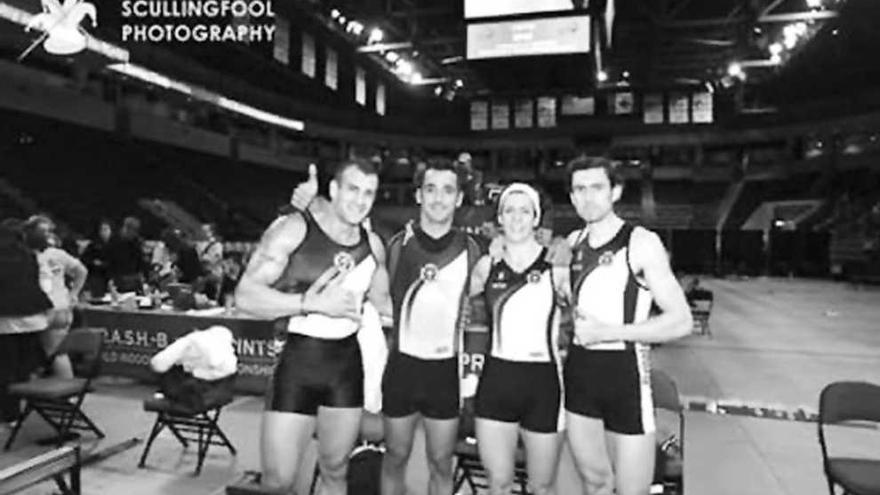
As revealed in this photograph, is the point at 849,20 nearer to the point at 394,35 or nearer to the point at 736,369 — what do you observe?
the point at 394,35

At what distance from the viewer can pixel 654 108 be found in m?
30.0

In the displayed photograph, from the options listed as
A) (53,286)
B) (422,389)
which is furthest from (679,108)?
(422,389)

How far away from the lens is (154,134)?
70.5 feet

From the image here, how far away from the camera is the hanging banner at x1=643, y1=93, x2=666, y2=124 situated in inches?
1176

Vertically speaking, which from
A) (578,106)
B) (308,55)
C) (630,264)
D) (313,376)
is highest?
(578,106)

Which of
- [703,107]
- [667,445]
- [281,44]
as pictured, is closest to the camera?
[667,445]

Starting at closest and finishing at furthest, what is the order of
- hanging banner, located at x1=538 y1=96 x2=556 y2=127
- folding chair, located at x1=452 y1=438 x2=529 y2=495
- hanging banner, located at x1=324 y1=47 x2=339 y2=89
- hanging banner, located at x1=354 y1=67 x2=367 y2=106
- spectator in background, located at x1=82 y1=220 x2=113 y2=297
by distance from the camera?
1. folding chair, located at x1=452 y1=438 x2=529 y2=495
2. spectator in background, located at x1=82 y1=220 x2=113 y2=297
3. hanging banner, located at x1=324 y1=47 x2=339 y2=89
4. hanging banner, located at x1=354 y1=67 x2=367 y2=106
5. hanging banner, located at x1=538 y1=96 x2=556 y2=127

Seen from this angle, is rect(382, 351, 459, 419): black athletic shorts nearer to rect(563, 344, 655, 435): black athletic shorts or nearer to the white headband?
rect(563, 344, 655, 435): black athletic shorts

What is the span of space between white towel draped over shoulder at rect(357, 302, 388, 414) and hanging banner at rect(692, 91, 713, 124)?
96.2 feet

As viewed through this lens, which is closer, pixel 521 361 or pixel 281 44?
pixel 521 361

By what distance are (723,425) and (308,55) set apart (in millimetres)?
13727

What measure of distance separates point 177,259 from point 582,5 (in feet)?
22.1

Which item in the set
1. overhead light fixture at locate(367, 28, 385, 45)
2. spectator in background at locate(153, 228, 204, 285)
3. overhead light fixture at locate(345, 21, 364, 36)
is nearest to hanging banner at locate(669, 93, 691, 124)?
overhead light fixture at locate(367, 28, 385, 45)

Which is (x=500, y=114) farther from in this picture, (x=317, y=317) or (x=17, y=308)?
(x=317, y=317)
